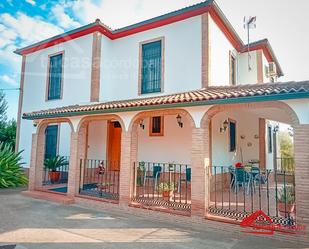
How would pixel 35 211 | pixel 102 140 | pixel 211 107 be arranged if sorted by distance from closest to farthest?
1. pixel 211 107
2. pixel 35 211
3. pixel 102 140

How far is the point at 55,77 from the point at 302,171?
14325 mm

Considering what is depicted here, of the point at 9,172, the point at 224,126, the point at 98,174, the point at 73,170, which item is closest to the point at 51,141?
the point at 9,172

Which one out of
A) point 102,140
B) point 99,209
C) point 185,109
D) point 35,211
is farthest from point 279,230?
point 102,140

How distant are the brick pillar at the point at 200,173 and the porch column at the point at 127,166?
2.33 meters

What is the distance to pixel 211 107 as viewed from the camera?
6.99 meters

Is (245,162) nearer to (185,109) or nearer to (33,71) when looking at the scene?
(185,109)

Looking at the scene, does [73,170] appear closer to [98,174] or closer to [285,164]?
[98,174]

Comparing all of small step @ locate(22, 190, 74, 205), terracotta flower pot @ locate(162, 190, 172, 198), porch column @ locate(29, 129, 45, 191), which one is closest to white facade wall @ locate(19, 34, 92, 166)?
porch column @ locate(29, 129, 45, 191)

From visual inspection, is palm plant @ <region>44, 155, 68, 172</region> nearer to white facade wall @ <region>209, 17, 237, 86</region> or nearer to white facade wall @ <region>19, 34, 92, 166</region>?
white facade wall @ <region>19, 34, 92, 166</region>

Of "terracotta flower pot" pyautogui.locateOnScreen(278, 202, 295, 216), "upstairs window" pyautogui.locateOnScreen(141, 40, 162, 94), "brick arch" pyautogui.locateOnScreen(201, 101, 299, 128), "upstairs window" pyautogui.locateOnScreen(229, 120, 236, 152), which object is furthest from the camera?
"upstairs window" pyautogui.locateOnScreen(229, 120, 236, 152)

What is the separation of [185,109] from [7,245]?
5.69m

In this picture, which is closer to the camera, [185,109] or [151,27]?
[185,109]

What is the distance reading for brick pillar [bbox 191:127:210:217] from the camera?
6.85 m

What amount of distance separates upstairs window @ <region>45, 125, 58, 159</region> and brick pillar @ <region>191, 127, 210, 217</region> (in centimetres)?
1020
